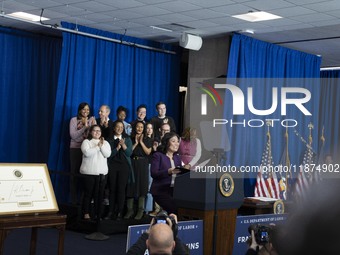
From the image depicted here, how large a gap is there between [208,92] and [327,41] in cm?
222

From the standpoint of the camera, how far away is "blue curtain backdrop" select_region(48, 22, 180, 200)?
8.80 meters

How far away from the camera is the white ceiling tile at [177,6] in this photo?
7.23 meters

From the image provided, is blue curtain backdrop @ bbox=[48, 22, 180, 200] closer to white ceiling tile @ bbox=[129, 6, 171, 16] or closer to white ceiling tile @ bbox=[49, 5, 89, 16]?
white ceiling tile @ bbox=[49, 5, 89, 16]

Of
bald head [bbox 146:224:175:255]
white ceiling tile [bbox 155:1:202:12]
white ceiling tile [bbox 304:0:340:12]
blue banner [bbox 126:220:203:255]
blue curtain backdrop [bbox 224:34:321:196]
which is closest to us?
bald head [bbox 146:224:175:255]

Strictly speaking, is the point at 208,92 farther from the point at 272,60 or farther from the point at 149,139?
the point at 149,139

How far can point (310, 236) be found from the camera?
524mm

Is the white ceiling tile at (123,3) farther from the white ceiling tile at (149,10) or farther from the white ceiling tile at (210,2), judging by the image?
the white ceiling tile at (210,2)

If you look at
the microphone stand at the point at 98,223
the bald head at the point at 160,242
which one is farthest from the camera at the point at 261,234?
the microphone stand at the point at 98,223

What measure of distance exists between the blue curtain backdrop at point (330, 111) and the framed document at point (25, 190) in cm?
891

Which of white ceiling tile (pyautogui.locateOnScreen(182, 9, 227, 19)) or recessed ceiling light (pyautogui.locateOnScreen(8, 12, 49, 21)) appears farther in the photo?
recessed ceiling light (pyautogui.locateOnScreen(8, 12, 49, 21))

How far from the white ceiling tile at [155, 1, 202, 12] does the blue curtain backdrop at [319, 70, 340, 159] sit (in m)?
5.65

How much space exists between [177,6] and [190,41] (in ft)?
6.24

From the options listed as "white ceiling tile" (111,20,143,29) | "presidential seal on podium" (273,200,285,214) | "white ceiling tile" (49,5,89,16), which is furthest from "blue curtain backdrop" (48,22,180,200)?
"presidential seal on podium" (273,200,285,214)

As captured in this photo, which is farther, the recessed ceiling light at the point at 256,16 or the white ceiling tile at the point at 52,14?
the white ceiling tile at the point at 52,14
